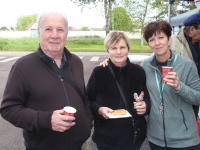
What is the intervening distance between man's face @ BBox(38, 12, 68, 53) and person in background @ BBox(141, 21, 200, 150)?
883 mm

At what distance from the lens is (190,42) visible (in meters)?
3.17

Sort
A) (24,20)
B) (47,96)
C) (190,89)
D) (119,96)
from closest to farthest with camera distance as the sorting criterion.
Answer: (47,96), (190,89), (119,96), (24,20)

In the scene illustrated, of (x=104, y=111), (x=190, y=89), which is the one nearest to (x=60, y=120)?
(x=104, y=111)

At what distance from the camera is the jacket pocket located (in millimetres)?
2252

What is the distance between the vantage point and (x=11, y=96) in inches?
68.7

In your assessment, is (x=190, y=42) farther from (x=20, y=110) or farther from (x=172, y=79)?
(x=20, y=110)

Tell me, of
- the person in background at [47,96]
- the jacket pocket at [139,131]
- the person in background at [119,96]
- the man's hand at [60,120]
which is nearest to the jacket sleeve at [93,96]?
the person in background at [119,96]

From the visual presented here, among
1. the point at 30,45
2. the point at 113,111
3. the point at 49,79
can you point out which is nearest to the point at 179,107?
the point at 113,111

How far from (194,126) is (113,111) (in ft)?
2.60

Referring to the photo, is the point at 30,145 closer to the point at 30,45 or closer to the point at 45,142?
the point at 45,142

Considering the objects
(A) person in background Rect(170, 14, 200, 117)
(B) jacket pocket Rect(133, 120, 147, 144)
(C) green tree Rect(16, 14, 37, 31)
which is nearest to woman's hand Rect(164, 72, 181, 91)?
(B) jacket pocket Rect(133, 120, 147, 144)

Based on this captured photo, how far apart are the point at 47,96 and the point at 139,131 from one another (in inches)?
39.3

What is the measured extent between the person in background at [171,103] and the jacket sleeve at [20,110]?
3.36ft

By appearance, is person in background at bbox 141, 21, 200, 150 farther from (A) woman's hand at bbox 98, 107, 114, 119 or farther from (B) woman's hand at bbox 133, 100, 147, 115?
(A) woman's hand at bbox 98, 107, 114, 119
